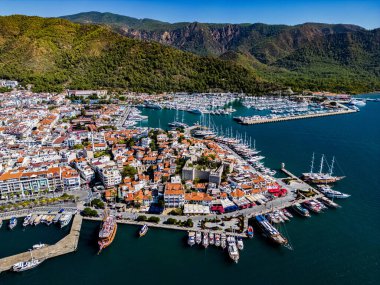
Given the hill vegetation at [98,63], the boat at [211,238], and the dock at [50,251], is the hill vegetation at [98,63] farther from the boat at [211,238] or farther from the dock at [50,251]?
the boat at [211,238]

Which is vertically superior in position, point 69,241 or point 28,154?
point 28,154

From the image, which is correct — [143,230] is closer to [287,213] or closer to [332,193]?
[287,213]

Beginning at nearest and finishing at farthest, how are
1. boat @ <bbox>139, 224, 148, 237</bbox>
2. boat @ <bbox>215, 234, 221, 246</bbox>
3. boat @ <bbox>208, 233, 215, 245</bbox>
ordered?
boat @ <bbox>215, 234, 221, 246</bbox> → boat @ <bbox>208, 233, 215, 245</bbox> → boat @ <bbox>139, 224, 148, 237</bbox>

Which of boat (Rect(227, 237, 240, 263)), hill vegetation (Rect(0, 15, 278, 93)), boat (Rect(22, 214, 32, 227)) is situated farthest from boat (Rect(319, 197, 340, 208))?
hill vegetation (Rect(0, 15, 278, 93))

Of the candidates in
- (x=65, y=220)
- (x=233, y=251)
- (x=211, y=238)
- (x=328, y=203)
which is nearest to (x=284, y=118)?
(x=328, y=203)

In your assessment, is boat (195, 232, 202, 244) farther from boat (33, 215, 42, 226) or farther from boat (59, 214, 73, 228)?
boat (33, 215, 42, 226)

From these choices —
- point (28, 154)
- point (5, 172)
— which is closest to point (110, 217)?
point (5, 172)

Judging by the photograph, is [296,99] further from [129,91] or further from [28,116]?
[28,116]
